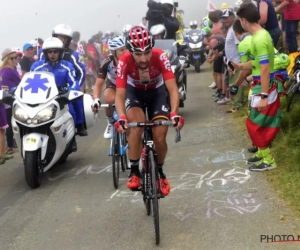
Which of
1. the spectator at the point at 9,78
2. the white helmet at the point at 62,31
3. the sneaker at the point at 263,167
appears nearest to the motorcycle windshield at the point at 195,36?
the spectator at the point at 9,78

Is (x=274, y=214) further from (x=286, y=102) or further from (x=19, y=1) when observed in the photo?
(x=19, y=1)

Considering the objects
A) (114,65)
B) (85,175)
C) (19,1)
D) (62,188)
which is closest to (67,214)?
(62,188)

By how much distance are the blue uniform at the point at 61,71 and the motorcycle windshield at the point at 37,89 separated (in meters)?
0.54

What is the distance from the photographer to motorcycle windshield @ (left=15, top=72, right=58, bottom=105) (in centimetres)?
800

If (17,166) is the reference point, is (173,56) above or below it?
above

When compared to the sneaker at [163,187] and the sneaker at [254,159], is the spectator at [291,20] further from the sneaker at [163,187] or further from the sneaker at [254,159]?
the sneaker at [163,187]

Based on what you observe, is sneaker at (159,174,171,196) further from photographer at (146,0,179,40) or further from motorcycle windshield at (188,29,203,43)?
motorcycle windshield at (188,29,203,43)

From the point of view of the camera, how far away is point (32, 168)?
766 cm

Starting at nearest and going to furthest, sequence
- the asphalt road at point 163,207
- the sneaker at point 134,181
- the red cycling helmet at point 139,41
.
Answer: the asphalt road at point 163,207
the red cycling helmet at point 139,41
the sneaker at point 134,181

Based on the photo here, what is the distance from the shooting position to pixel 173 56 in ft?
37.7

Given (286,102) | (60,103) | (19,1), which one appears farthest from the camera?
(19,1)

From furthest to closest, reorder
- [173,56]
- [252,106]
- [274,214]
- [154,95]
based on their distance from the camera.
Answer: [173,56]
[252,106]
[154,95]
[274,214]

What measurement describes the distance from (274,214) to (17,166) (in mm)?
4904

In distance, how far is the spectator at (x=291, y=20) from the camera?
10.4m
